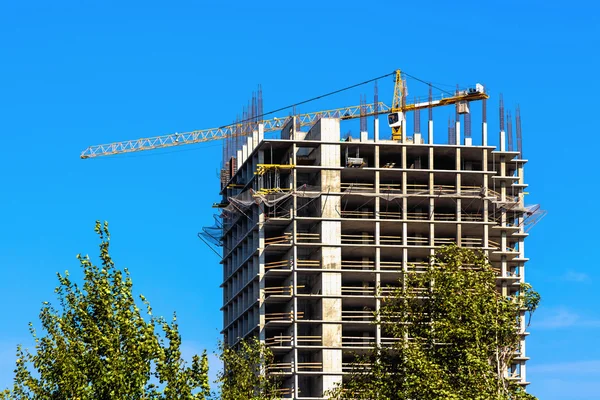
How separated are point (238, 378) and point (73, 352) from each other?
1835 inches

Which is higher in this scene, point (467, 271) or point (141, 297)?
point (467, 271)

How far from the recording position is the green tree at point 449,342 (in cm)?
14257

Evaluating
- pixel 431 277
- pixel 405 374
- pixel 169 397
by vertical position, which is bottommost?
pixel 169 397

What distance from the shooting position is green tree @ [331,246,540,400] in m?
143

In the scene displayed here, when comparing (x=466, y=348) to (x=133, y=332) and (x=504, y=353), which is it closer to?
(x=504, y=353)

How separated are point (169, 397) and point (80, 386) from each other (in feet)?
18.4

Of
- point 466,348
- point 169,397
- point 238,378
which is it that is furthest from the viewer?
point 238,378

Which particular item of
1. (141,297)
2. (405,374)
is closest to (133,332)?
(141,297)

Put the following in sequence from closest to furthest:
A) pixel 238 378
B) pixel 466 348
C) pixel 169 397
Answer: pixel 169 397 < pixel 466 348 < pixel 238 378

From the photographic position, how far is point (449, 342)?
148m

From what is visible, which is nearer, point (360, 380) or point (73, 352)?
point (73, 352)

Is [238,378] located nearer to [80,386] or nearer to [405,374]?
[405,374]

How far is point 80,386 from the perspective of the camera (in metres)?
108

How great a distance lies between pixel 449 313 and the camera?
14825 centimetres
